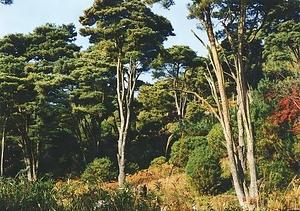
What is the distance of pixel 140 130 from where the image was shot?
19.0 metres

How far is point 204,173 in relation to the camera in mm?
9891

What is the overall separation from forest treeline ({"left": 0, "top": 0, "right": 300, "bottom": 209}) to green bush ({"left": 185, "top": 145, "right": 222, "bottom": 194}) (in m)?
0.03

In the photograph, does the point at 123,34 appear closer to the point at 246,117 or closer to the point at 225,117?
the point at 246,117

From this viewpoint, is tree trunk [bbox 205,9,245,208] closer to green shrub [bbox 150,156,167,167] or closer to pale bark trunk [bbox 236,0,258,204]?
pale bark trunk [bbox 236,0,258,204]

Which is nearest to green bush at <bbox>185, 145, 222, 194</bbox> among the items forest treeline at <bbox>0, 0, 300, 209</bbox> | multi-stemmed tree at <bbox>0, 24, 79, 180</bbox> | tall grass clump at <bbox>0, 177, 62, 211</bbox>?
forest treeline at <bbox>0, 0, 300, 209</bbox>

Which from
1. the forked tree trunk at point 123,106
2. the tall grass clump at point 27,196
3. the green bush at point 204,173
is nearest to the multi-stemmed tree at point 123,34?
the forked tree trunk at point 123,106

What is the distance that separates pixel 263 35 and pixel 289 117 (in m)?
11.7

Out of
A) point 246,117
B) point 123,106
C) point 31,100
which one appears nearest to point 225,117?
point 246,117

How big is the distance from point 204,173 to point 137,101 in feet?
30.2

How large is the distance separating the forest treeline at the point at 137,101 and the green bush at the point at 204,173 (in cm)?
3

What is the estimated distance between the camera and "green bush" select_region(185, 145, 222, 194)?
986 cm

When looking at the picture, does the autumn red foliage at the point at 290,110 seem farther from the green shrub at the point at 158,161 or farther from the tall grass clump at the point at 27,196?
the tall grass clump at the point at 27,196

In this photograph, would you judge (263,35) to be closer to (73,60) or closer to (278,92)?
(278,92)

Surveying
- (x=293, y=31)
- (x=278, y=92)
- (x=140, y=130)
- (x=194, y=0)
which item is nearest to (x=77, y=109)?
(x=140, y=130)
